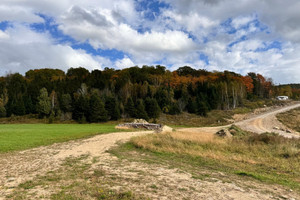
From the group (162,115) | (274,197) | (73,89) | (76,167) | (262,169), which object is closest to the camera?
(274,197)

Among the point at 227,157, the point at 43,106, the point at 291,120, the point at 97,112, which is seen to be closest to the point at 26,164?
the point at 227,157

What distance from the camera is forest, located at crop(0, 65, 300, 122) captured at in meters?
44.6

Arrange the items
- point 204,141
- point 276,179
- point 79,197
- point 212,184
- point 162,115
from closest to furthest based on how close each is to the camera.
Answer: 1. point 79,197
2. point 212,184
3. point 276,179
4. point 204,141
5. point 162,115

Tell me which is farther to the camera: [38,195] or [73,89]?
[73,89]

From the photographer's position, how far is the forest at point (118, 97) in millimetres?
44562

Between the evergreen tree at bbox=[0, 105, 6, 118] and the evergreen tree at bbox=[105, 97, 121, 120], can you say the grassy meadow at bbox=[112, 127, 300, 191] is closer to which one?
the evergreen tree at bbox=[105, 97, 121, 120]

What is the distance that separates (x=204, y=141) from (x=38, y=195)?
1252 centimetres

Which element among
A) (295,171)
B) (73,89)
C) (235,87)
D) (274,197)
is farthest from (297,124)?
(73,89)

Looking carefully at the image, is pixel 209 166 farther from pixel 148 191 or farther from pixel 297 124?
pixel 297 124

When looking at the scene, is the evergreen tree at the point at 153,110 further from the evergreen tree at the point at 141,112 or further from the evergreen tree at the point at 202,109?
the evergreen tree at the point at 202,109

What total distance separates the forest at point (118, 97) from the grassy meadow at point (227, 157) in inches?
1129

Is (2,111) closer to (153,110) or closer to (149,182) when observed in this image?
(153,110)

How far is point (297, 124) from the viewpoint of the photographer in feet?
138

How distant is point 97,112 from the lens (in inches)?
1644
